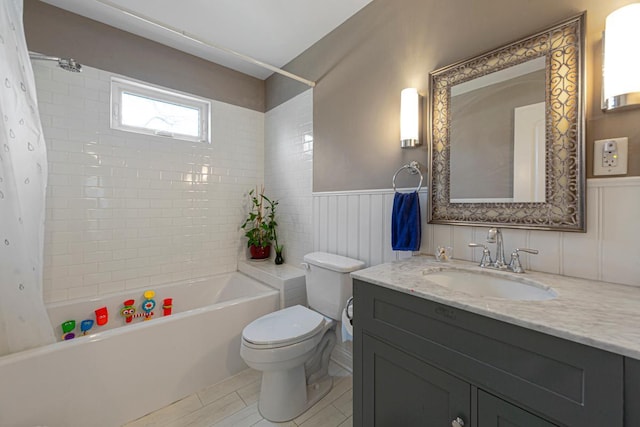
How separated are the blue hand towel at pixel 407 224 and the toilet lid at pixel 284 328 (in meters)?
0.66

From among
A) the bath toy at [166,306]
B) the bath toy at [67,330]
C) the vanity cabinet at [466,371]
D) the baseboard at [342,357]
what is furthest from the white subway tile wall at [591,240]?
the bath toy at [67,330]

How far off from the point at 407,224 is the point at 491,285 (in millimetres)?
478

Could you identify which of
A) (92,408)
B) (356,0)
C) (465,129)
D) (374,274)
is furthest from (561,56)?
(92,408)

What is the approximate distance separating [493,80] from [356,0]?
1100mm

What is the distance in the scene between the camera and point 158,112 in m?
2.29

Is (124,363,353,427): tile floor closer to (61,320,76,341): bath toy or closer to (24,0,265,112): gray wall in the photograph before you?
(61,320,76,341): bath toy

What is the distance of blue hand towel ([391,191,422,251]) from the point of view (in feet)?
4.65

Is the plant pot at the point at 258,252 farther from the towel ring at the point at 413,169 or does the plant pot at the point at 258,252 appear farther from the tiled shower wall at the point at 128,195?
the towel ring at the point at 413,169

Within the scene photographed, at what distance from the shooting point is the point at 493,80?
120 centimetres

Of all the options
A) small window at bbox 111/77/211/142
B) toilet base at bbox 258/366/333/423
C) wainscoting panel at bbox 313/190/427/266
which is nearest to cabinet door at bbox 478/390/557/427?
wainscoting panel at bbox 313/190/427/266

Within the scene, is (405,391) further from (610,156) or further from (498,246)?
(610,156)

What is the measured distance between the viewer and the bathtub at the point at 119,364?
1.23 m

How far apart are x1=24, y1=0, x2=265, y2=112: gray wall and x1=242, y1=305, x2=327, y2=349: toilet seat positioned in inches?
82.2

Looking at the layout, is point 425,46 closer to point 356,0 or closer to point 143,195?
point 356,0
